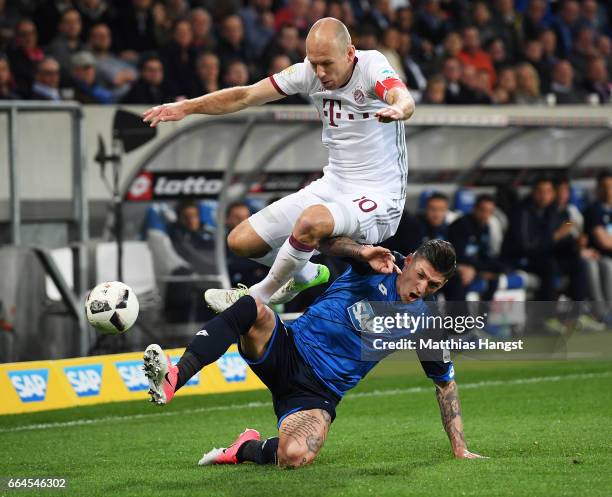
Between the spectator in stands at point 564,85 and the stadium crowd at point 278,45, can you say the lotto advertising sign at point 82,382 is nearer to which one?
the stadium crowd at point 278,45

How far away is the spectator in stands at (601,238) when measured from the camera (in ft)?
51.8

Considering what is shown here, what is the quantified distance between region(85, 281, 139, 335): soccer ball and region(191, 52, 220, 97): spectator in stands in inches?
256

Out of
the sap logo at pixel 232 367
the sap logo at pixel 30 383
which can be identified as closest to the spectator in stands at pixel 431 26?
the sap logo at pixel 232 367

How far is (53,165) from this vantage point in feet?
40.2

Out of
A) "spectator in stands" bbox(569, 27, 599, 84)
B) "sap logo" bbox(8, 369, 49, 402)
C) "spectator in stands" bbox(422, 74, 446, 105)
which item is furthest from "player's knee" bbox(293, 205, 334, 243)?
"spectator in stands" bbox(569, 27, 599, 84)

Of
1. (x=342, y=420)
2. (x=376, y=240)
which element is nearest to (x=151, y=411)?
(x=342, y=420)

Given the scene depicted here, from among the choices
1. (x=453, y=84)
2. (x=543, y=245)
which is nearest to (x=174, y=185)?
(x=453, y=84)

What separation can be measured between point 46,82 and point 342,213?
6.21m

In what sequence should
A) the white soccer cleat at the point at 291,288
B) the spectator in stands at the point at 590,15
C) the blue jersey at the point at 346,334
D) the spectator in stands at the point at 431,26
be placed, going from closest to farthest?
the blue jersey at the point at 346,334 → the white soccer cleat at the point at 291,288 → the spectator in stands at the point at 431,26 → the spectator in stands at the point at 590,15

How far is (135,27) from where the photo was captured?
14789 millimetres

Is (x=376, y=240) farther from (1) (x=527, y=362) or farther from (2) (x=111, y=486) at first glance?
(1) (x=527, y=362)

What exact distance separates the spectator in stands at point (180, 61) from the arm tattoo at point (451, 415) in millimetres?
7096

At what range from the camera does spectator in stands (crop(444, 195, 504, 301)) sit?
48.9 feet

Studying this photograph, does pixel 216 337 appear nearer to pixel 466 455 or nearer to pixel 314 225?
pixel 314 225
